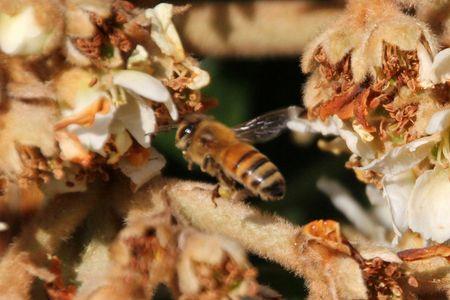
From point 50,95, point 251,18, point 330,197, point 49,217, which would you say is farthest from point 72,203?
point 330,197

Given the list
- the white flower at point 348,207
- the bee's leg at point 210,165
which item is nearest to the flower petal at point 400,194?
the bee's leg at point 210,165

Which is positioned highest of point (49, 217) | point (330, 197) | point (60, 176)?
point (60, 176)

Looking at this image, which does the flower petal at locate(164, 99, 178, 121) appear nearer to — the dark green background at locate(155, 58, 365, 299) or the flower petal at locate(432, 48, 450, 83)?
the flower petal at locate(432, 48, 450, 83)

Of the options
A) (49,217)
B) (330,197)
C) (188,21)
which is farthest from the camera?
(330,197)

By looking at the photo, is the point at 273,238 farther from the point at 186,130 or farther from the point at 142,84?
the point at 142,84

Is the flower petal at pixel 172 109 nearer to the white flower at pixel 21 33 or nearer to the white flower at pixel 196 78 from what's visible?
the white flower at pixel 196 78

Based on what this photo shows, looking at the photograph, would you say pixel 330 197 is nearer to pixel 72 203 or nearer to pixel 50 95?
pixel 72 203

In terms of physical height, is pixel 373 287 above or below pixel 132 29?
below

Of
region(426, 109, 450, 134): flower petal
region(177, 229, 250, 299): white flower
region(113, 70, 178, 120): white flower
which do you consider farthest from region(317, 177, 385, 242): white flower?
region(177, 229, 250, 299): white flower
